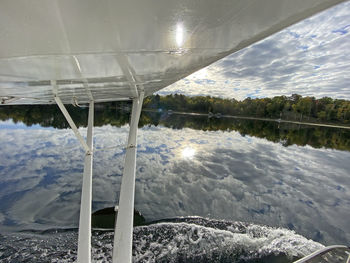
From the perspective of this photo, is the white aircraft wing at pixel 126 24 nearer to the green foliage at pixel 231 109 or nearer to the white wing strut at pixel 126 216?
the white wing strut at pixel 126 216

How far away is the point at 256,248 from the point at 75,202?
246 inches

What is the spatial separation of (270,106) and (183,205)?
73.1 m

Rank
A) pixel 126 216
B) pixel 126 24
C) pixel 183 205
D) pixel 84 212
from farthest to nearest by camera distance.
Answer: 1. pixel 183 205
2. pixel 84 212
3. pixel 126 216
4. pixel 126 24

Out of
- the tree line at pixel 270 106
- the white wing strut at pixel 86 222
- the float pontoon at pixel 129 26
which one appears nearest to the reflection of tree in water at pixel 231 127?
the tree line at pixel 270 106

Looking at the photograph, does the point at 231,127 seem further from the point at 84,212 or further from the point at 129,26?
the point at 129,26

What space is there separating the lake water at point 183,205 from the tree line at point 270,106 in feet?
134

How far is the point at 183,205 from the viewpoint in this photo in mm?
6559

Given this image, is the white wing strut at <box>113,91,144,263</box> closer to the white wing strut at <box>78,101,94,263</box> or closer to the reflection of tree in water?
the white wing strut at <box>78,101,94,263</box>

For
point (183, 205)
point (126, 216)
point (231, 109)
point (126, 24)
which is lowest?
point (183, 205)

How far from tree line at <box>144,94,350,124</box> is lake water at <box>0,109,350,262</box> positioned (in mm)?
40756

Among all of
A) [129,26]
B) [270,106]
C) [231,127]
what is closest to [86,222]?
[129,26]

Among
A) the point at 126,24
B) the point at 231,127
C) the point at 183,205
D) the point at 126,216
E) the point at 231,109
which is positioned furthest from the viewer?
the point at 231,109

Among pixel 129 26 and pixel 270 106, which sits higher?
pixel 270 106

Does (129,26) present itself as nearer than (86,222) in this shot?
Yes
